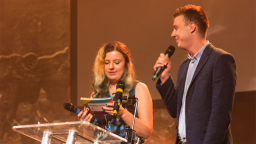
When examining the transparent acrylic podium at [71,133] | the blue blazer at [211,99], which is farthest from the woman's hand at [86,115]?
the blue blazer at [211,99]

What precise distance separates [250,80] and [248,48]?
309 millimetres

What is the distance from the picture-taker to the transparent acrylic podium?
130 centimetres

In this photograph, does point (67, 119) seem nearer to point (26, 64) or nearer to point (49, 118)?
point (49, 118)

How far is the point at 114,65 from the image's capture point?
226cm

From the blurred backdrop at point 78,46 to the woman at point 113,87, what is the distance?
72 centimetres

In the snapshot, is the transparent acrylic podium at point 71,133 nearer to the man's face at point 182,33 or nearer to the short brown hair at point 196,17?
the man's face at point 182,33

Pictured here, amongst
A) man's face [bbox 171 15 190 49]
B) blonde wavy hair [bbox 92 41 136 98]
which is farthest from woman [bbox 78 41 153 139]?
man's face [bbox 171 15 190 49]

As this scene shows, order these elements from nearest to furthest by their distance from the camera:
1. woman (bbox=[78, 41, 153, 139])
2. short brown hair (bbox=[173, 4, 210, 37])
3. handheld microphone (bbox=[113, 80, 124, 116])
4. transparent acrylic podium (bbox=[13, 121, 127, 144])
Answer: transparent acrylic podium (bbox=[13, 121, 127, 144]), handheld microphone (bbox=[113, 80, 124, 116]), short brown hair (bbox=[173, 4, 210, 37]), woman (bbox=[78, 41, 153, 139])

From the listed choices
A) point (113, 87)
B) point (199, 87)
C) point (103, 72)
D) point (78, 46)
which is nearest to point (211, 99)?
point (199, 87)

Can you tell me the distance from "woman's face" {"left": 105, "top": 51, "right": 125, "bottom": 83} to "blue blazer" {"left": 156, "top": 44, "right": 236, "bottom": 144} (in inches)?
27.0

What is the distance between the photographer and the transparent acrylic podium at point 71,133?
51.2 inches

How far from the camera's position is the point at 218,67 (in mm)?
1655

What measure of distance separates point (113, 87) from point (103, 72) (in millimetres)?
160

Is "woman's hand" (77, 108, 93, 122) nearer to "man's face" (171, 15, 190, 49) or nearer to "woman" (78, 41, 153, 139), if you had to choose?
"woman" (78, 41, 153, 139)
